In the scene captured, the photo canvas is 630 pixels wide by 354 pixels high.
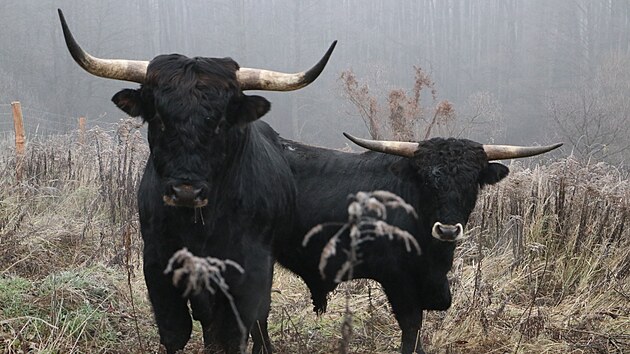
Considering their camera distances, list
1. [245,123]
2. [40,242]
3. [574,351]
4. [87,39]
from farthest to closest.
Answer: [87,39] → [40,242] → [574,351] → [245,123]

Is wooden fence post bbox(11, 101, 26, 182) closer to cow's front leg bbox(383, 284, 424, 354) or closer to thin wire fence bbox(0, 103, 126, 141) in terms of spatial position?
cow's front leg bbox(383, 284, 424, 354)

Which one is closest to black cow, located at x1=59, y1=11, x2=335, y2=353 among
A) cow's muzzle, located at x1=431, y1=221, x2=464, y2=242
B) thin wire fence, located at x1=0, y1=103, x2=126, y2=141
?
cow's muzzle, located at x1=431, y1=221, x2=464, y2=242

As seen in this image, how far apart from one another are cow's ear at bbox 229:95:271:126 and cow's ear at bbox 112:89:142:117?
0.49 metres

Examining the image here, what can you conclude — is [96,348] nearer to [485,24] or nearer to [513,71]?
[513,71]

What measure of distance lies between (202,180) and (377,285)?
397 cm

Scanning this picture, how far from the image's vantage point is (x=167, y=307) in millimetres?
3527

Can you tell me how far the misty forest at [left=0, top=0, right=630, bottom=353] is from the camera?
500 cm

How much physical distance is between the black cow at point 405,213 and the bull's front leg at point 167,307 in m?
1.20

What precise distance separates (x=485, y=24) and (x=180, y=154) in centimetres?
3970

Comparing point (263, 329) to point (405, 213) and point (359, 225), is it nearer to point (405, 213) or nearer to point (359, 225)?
point (405, 213)

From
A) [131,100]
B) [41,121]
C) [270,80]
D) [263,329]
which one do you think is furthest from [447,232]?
[41,121]

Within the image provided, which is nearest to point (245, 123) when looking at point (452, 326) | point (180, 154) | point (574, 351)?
point (180, 154)

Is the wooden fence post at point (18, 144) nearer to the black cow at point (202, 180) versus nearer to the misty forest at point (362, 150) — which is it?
the misty forest at point (362, 150)

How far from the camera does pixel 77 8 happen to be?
33.1 meters
